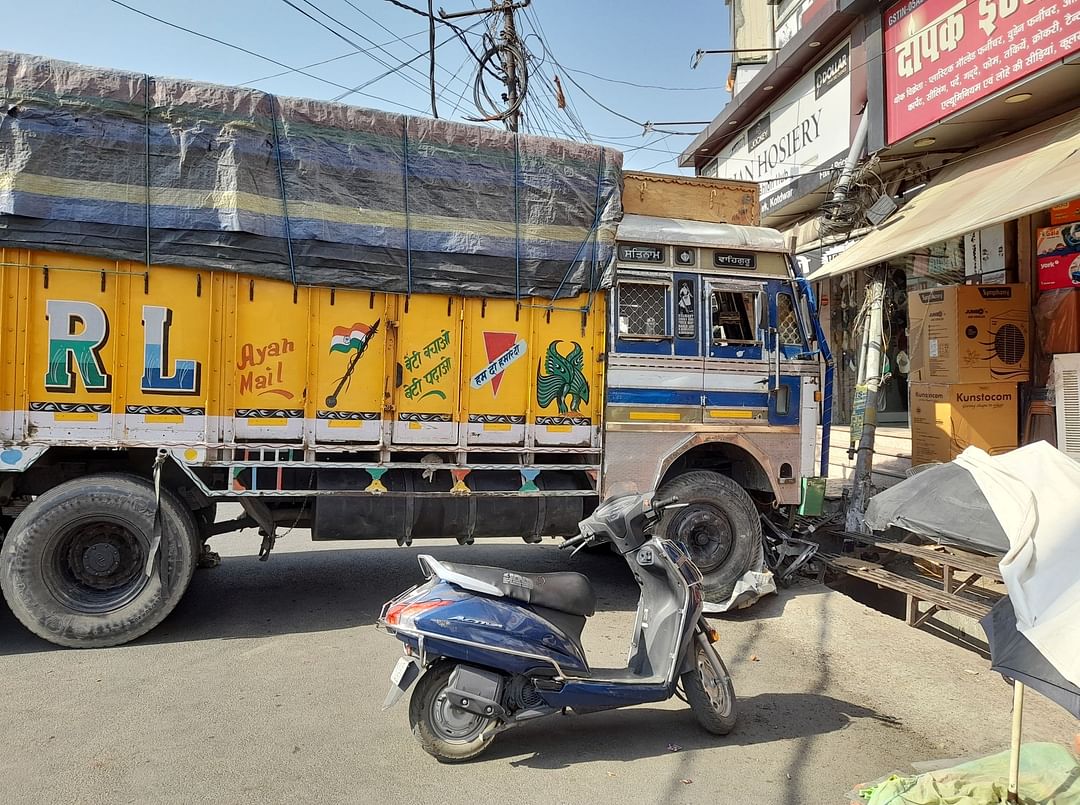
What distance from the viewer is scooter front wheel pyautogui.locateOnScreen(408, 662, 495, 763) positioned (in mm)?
3393

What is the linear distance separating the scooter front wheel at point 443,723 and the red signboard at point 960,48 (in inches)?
276

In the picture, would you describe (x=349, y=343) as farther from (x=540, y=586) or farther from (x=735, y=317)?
(x=735, y=317)

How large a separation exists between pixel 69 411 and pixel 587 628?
12.8ft

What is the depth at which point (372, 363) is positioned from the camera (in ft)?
17.6

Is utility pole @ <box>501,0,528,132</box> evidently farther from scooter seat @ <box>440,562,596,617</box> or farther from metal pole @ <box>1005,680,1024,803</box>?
metal pole @ <box>1005,680,1024,803</box>

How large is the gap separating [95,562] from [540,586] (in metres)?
3.23

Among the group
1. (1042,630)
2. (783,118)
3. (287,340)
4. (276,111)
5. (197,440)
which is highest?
(783,118)

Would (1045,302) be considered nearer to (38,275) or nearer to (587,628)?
(587,628)

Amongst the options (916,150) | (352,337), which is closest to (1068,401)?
(916,150)

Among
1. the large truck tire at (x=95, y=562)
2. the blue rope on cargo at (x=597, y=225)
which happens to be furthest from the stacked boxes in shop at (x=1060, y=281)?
the large truck tire at (x=95, y=562)

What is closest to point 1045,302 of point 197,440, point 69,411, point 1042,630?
point 1042,630

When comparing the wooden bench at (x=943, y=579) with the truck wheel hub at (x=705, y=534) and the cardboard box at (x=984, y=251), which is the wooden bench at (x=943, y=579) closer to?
the truck wheel hub at (x=705, y=534)

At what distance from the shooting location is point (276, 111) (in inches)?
203

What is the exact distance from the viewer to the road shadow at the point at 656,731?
11.7ft
